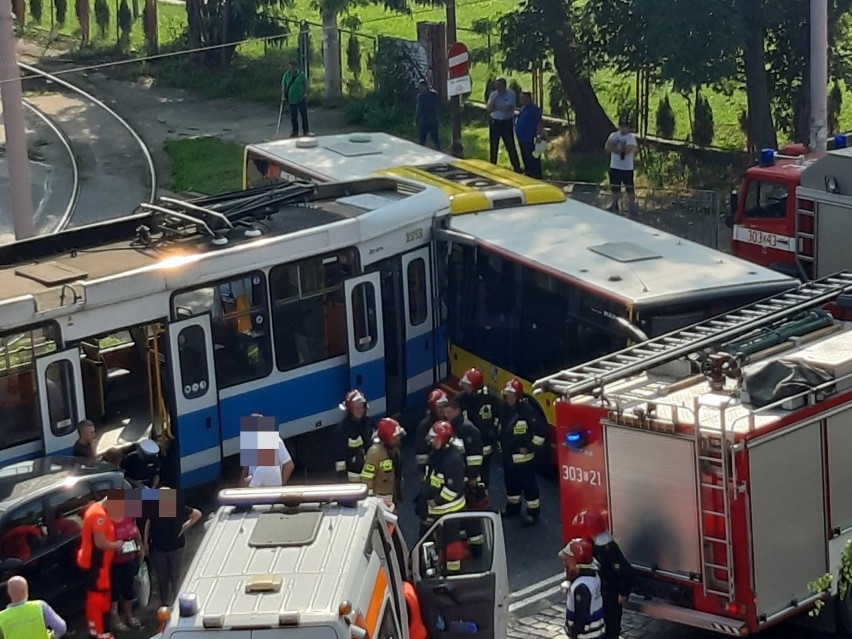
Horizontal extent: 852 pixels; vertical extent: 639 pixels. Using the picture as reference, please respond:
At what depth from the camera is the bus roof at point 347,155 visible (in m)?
20.1

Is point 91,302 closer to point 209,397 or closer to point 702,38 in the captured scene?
point 209,397

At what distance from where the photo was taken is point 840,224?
17484mm

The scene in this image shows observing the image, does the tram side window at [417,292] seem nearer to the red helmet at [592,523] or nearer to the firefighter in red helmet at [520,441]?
the firefighter in red helmet at [520,441]

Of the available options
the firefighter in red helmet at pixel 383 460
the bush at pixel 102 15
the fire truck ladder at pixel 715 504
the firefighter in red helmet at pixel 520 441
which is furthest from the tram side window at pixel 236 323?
the bush at pixel 102 15

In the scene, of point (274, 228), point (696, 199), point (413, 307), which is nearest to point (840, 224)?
point (696, 199)

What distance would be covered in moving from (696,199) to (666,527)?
9.28 metres

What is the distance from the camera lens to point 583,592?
10734mm

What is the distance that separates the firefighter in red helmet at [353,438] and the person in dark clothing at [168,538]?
155 cm

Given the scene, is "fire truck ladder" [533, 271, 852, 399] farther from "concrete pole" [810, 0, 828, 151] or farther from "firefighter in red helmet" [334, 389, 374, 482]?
"concrete pole" [810, 0, 828, 151]

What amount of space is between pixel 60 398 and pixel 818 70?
11227mm

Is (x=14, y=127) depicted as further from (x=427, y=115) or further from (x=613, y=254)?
(x=427, y=115)

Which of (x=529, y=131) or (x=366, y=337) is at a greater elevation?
(x=529, y=131)

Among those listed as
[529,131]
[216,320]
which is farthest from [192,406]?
[529,131]

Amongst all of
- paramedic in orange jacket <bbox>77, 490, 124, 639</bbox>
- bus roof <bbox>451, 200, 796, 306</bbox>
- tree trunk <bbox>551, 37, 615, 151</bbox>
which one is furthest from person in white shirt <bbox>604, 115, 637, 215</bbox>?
paramedic in orange jacket <bbox>77, 490, 124, 639</bbox>
